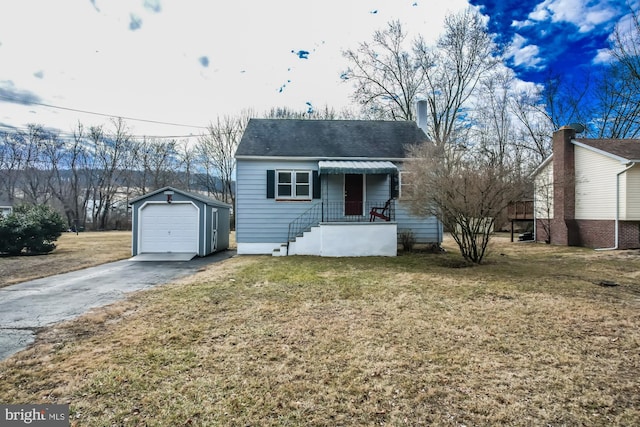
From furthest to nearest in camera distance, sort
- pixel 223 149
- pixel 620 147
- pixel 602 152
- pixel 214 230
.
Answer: pixel 223 149, pixel 620 147, pixel 214 230, pixel 602 152

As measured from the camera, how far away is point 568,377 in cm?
293

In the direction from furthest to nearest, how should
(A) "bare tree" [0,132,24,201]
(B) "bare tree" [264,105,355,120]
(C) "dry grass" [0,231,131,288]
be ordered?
(A) "bare tree" [0,132,24,201]
(B) "bare tree" [264,105,355,120]
(C) "dry grass" [0,231,131,288]

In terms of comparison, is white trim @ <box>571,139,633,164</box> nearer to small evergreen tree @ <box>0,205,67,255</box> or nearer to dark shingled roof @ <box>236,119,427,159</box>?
dark shingled roof @ <box>236,119,427,159</box>

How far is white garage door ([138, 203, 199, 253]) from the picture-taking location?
12.3 metres

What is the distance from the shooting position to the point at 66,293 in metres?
6.43

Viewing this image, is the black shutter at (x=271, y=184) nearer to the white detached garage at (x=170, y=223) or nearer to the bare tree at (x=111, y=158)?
the white detached garage at (x=170, y=223)

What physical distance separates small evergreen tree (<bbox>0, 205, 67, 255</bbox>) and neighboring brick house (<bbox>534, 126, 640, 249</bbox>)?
1999cm

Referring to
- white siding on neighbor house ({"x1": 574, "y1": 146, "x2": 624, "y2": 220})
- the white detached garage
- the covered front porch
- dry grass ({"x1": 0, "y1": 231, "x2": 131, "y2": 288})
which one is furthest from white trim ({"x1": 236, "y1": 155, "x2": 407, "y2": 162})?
white siding on neighbor house ({"x1": 574, "y1": 146, "x2": 624, "y2": 220})

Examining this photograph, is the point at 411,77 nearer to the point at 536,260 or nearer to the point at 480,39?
the point at 480,39

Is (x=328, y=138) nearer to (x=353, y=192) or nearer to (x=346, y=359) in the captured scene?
(x=353, y=192)

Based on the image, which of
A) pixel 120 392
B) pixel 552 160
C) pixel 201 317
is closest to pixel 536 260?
pixel 552 160

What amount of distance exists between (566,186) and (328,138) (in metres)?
11.7

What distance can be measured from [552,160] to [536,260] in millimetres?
8609

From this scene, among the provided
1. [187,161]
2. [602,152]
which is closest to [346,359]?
[602,152]
